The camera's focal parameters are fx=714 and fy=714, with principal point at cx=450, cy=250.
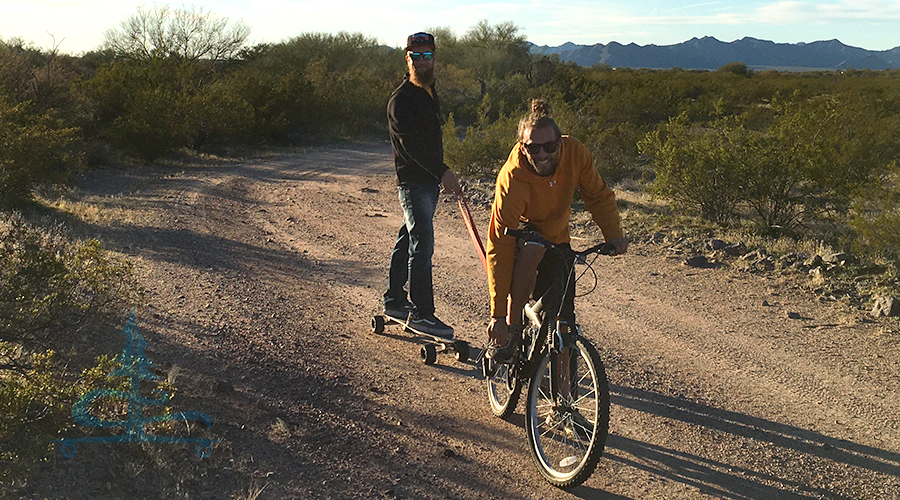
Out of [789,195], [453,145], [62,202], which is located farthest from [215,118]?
[789,195]

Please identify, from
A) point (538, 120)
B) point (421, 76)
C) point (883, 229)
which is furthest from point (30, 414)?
point (883, 229)

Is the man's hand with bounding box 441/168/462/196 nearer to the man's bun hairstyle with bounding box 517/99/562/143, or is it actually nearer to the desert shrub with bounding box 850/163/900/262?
the man's bun hairstyle with bounding box 517/99/562/143

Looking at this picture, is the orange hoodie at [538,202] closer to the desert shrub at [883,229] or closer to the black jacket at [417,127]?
the black jacket at [417,127]

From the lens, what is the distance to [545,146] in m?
3.30

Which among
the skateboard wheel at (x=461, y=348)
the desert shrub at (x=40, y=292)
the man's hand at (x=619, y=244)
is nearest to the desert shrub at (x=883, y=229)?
the skateboard wheel at (x=461, y=348)

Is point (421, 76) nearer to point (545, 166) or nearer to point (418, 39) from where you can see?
point (418, 39)

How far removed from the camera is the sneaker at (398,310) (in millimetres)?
5273

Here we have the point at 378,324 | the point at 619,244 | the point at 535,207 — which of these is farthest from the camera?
the point at 378,324

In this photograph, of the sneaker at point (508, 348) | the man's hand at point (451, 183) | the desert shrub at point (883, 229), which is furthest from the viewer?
the desert shrub at point (883, 229)

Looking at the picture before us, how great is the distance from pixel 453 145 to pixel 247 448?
11409 mm

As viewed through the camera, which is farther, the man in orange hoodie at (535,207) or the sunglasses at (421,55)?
the sunglasses at (421,55)

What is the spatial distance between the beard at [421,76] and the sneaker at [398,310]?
1.61 m

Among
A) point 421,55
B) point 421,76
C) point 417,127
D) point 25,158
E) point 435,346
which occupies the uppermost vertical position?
point 421,55

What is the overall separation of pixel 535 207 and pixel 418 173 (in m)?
1.56
